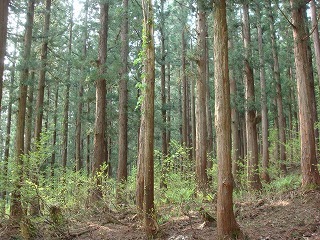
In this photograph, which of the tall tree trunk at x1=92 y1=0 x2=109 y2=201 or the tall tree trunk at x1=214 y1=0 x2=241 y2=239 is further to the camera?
the tall tree trunk at x1=92 y1=0 x2=109 y2=201

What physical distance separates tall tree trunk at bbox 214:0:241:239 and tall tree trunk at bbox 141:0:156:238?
170cm

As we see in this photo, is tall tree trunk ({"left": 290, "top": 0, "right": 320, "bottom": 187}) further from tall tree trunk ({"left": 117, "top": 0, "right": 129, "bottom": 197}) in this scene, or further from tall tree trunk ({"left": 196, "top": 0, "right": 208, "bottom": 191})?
tall tree trunk ({"left": 117, "top": 0, "right": 129, "bottom": 197})

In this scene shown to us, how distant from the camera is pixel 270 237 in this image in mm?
6859

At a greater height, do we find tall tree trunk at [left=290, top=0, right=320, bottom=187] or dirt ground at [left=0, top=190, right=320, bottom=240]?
tall tree trunk at [left=290, top=0, right=320, bottom=187]

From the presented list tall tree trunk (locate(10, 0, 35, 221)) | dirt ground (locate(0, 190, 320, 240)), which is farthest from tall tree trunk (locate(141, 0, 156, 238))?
tall tree trunk (locate(10, 0, 35, 221))

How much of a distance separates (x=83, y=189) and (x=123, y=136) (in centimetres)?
420

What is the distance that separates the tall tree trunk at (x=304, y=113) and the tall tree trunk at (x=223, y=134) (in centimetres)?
414

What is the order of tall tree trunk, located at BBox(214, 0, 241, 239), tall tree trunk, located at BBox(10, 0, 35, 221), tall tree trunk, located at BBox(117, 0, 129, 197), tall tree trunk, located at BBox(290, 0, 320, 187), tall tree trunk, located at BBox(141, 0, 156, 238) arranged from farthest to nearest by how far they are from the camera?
tall tree trunk, located at BBox(117, 0, 129, 197)
tall tree trunk, located at BBox(290, 0, 320, 187)
tall tree trunk, located at BBox(10, 0, 35, 221)
tall tree trunk, located at BBox(141, 0, 156, 238)
tall tree trunk, located at BBox(214, 0, 241, 239)

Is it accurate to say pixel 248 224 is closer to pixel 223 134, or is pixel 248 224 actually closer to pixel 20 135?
pixel 223 134

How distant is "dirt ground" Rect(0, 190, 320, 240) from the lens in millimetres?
7182

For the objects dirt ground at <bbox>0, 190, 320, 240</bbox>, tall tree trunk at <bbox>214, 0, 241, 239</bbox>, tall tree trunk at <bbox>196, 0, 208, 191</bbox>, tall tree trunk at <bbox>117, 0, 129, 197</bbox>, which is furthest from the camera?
tall tree trunk at <bbox>117, 0, 129, 197</bbox>

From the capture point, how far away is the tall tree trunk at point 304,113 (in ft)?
31.3

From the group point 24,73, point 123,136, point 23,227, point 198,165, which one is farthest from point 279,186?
point 24,73

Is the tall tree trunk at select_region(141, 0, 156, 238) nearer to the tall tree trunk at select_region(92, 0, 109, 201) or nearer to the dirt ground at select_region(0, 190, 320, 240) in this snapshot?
the dirt ground at select_region(0, 190, 320, 240)
